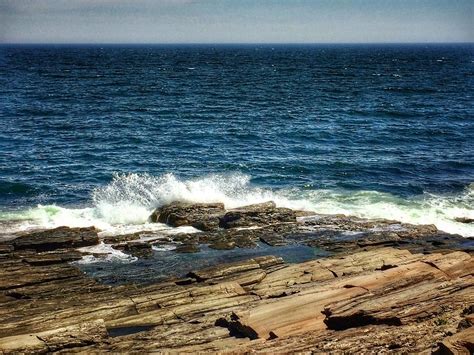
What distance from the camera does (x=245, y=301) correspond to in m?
18.2

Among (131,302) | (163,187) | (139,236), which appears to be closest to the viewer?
(131,302)

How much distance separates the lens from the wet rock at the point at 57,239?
24.4m

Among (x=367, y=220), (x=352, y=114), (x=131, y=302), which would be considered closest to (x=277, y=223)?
(x=367, y=220)

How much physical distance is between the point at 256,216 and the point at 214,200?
588 centimetres

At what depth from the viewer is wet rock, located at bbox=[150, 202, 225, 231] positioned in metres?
A: 29.4

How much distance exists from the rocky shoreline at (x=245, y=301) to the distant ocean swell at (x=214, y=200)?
4.02m

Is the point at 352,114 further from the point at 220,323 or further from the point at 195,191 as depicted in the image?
the point at 220,323

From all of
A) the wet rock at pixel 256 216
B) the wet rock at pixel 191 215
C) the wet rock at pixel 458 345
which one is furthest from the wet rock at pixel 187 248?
the wet rock at pixel 458 345

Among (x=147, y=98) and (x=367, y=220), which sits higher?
(x=147, y=98)

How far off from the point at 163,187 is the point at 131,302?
17.3 meters

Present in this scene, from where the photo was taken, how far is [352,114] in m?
69.8

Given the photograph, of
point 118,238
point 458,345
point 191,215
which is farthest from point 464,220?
point 458,345

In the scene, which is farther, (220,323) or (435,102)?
(435,102)

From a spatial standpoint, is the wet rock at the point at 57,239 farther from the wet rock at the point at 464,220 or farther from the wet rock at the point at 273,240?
the wet rock at the point at 464,220
